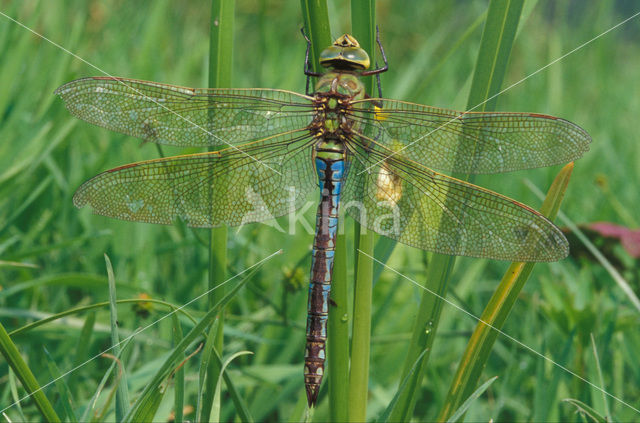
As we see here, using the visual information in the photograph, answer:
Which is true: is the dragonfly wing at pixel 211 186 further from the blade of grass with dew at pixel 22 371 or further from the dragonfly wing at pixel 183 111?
the blade of grass with dew at pixel 22 371

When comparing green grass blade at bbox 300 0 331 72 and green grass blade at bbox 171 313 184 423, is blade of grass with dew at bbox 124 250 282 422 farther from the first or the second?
green grass blade at bbox 300 0 331 72

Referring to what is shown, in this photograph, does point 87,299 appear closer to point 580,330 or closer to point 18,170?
point 18,170

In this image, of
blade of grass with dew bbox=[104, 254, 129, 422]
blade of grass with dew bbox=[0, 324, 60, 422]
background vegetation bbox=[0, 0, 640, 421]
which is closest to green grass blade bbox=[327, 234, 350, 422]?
background vegetation bbox=[0, 0, 640, 421]

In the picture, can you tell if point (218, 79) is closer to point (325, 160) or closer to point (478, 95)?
point (325, 160)

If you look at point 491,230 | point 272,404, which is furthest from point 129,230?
point 491,230

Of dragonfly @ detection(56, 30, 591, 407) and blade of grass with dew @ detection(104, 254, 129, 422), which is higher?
dragonfly @ detection(56, 30, 591, 407)

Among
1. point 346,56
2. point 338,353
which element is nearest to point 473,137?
point 346,56

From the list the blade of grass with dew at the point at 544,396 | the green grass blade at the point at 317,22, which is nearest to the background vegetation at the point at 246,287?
the blade of grass with dew at the point at 544,396

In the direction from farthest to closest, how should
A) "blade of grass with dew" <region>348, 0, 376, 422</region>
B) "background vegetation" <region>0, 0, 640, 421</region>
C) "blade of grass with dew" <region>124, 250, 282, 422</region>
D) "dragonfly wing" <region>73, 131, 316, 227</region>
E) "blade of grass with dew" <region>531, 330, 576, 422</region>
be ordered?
"background vegetation" <region>0, 0, 640, 421</region> < "dragonfly wing" <region>73, 131, 316, 227</region> < "blade of grass with dew" <region>531, 330, 576, 422</region> < "blade of grass with dew" <region>348, 0, 376, 422</region> < "blade of grass with dew" <region>124, 250, 282, 422</region>
